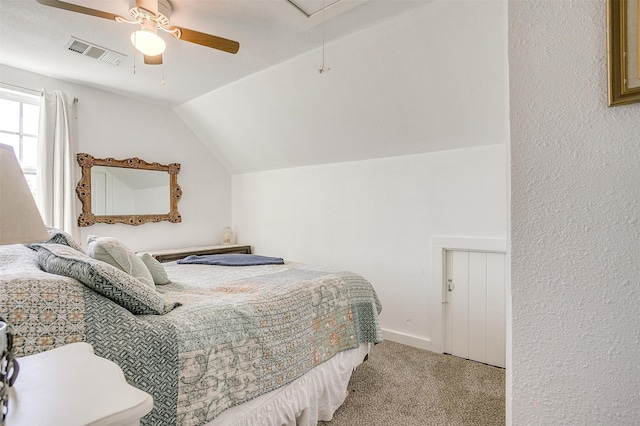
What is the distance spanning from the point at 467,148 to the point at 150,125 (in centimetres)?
344

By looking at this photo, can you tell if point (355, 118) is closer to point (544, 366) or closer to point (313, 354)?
point (313, 354)

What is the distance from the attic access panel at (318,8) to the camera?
189 cm

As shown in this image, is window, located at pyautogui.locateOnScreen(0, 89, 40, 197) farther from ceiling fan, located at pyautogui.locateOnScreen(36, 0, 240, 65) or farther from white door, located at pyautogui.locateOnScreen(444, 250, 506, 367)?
white door, located at pyautogui.locateOnScreen(444, 250, 506, 367)

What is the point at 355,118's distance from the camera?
2855mm

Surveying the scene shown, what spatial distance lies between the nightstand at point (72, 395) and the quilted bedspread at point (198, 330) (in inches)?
8.3

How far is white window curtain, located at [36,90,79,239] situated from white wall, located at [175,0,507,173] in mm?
1229

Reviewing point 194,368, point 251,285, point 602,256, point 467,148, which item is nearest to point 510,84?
point 602,256

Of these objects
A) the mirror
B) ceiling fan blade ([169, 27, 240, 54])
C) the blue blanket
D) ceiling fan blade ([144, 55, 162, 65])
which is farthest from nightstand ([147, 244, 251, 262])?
ceiling fan blade ([169, 27, 240, 54])

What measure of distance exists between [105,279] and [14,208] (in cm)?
53

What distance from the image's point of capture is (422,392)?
2090mm

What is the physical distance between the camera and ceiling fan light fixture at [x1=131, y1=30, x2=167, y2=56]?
1731 mm

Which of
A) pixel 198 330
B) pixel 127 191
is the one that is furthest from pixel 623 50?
pixel 127 191

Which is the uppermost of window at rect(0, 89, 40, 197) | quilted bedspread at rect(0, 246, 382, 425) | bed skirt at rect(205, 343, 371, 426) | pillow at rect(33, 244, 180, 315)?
window at rect(0, 89, 40, 197)

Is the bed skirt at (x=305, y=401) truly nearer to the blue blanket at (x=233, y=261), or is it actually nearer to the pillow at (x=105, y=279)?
the pillow at (x=105, y=279)
